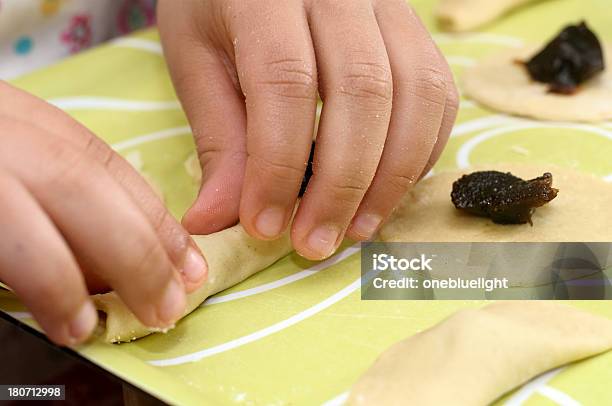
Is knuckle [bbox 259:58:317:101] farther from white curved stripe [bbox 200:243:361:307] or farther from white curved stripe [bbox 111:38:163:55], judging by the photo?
white curved stripe [bbox 111:38:163:55]

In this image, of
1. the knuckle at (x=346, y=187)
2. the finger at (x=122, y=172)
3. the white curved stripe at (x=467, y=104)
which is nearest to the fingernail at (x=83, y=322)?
the finger at (x=122, y=172)

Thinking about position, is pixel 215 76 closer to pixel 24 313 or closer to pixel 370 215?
pixel 370 215

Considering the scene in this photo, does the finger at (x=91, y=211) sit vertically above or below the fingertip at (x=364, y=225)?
above

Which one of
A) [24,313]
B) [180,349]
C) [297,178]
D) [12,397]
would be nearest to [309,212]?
[297,178]

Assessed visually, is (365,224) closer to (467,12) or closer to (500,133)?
(500,133)

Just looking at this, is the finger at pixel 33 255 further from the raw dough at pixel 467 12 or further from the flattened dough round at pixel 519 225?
the raw dough at pixel 467 12

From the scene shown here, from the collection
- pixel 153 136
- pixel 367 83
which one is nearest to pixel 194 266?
pixel 367 83

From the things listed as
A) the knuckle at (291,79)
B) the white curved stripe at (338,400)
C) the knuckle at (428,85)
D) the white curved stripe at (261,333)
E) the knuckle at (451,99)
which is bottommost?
the white curved stripe at (338,400)
